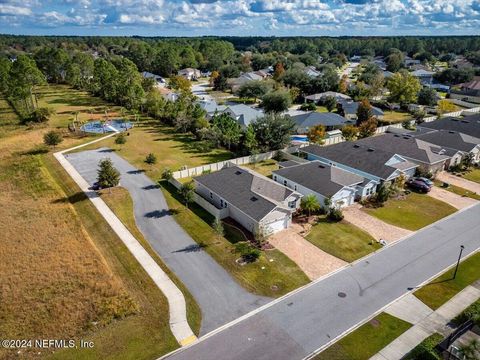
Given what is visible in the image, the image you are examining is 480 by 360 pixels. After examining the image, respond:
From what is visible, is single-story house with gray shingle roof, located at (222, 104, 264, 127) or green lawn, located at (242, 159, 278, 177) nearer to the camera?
green lawn, located at (242, 159, 278, 177)

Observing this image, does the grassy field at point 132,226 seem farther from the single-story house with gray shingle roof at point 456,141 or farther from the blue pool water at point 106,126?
the single-story house with gray shingle roof at point 456,141

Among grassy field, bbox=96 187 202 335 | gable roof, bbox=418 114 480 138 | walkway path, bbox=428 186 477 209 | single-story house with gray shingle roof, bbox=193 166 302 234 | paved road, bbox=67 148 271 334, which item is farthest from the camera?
gable roof, bbox=418 114 480 138

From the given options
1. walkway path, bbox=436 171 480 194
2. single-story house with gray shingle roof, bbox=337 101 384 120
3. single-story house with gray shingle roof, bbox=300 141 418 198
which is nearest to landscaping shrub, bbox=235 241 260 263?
single-story house with gray shingle roof, bbox=300 141 418 198

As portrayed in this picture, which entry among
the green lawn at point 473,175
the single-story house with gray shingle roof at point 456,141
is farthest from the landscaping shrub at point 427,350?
the single-story house with gray shingle roof at point 456,141

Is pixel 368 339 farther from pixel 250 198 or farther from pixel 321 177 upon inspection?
pixel 321 177

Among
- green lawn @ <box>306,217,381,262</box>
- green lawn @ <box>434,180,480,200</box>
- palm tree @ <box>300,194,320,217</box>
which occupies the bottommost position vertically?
green lawn @ <box>434,180,480,200</box>

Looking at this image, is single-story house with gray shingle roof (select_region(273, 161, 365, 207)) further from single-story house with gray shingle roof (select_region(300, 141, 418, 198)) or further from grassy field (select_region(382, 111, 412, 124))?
grassy field (select_region(382, 111, 412, 124))

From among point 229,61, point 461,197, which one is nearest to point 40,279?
point 461,197
